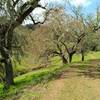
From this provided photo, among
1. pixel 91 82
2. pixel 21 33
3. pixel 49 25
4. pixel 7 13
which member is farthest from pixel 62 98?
pixel 49 25

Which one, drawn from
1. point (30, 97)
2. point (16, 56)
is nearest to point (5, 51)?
point (16, 56)

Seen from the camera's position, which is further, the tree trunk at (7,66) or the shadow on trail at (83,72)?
the tree trunk at (7,66)

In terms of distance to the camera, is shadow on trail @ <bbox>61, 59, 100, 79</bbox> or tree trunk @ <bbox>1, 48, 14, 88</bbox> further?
tree trunk @ <bbox>1, 48, 14, 88</bbox>

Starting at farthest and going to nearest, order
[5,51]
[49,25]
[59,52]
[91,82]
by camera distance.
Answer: [59,52], [49,25], [5,51], [91,82]

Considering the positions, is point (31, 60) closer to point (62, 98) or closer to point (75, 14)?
point (75, 14)

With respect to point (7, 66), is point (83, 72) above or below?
below

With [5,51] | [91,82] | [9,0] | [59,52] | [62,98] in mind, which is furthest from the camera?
[59,52]

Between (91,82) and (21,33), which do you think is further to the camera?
(21,33)

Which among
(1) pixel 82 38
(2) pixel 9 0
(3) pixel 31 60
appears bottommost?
(3) pixel 31 60

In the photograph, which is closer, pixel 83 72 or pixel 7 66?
pixel 83 72

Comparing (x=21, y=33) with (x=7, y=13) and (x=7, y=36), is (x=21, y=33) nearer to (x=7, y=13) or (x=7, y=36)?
(x=7, y=36)

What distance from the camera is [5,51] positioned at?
26.8 metres

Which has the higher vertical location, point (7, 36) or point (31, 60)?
point (7, 36)

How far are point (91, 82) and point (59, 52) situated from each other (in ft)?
110
